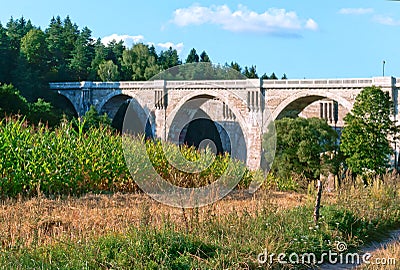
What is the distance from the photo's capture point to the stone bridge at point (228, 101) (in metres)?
26.6

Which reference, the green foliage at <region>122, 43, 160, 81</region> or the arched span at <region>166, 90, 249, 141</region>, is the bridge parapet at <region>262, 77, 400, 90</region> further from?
the green foliage at <region>122, 43, 160, 81</region>

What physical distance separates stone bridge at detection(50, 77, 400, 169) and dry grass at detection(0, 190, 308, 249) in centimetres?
1418

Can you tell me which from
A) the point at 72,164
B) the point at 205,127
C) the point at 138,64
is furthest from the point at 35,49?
the point at 72,164

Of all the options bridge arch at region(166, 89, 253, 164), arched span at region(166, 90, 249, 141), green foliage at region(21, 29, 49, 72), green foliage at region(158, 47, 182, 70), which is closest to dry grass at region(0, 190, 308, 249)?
bridge arch at region(166, 89, 253, 164)

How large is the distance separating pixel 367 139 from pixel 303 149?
293cm

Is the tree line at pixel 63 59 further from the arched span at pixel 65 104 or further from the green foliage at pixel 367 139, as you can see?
the green foliage at pixel 367 139

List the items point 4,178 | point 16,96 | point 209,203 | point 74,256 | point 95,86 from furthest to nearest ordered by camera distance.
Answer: point 95,86 < point 16,96 < point 4,178 < point 209,203 < point 74,256

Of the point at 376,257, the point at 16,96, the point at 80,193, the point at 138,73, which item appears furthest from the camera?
the point at 138,73

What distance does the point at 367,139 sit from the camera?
733 inches

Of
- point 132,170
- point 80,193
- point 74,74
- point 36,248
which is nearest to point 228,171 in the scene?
point 132,170

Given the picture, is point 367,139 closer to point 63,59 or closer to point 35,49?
point 35,49

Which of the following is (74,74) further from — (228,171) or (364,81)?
(228,171)

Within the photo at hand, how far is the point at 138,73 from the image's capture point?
46125 millimetres

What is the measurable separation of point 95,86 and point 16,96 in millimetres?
15436
